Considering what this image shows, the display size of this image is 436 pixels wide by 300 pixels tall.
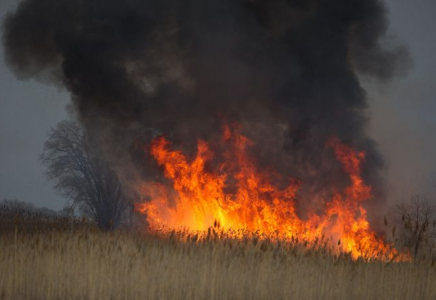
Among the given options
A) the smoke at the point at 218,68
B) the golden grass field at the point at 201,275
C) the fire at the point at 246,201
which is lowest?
the golden grass field at the point at 201,275

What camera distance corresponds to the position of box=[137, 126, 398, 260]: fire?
2353 cm

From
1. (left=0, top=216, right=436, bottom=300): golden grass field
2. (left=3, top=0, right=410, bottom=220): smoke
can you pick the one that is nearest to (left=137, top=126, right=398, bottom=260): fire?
(left=3, top=0, right=410, bottom=220): smoke

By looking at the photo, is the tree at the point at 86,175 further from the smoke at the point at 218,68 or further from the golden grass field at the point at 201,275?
the golden grass field at the point at 201,275

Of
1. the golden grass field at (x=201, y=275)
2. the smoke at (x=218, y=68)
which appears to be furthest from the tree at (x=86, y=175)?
the golden grass field at (x=201, y=275)

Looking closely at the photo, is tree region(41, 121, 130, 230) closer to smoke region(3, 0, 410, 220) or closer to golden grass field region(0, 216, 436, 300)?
smoke region(3, 0, 410, 220)

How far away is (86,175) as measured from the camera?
39.4m

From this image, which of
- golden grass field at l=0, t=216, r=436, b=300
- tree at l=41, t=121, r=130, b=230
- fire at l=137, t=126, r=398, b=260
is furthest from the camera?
tree at l=41, t=121, r=130, b=230

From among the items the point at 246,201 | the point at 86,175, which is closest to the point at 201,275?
the point at 246,201

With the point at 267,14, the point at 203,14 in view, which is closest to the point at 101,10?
the point at 203,14

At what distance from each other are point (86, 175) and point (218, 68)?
53.8 ft

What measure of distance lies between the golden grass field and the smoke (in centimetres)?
952

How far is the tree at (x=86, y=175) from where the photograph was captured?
36.9 meters

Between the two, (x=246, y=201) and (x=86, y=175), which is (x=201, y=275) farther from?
(x=86, y=175)

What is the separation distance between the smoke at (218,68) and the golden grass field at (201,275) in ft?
31.2
